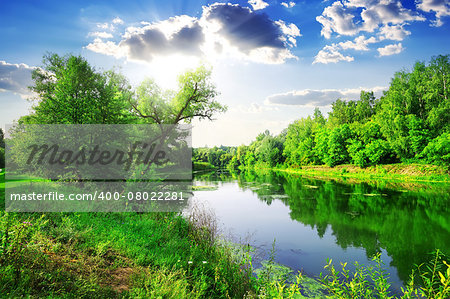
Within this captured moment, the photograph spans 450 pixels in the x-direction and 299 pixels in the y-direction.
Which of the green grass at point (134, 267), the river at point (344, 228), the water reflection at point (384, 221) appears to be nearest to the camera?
the green grass at point (134, 267)

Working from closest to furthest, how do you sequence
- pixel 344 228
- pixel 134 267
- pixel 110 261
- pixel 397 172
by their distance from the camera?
pixel 134 267, pixel 110 261, pixel 344 228, pixel 397 172

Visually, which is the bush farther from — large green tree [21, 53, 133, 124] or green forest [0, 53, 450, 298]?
large green tree [21, 53, 133, 124]

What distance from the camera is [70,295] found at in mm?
3598

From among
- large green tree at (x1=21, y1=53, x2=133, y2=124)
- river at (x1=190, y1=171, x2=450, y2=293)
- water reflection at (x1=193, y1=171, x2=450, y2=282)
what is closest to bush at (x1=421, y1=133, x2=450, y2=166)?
water reflection at (x1=193, y1=171, x2=450, y2=282)

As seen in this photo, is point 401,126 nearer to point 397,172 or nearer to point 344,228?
point 397,172

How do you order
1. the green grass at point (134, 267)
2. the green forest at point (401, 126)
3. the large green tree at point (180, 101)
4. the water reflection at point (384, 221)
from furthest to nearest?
the green forest at point (401, 126)
the large green tree at point (180, 101)
the water reflection at point (384, 221)
the green grass at point (134, 267)

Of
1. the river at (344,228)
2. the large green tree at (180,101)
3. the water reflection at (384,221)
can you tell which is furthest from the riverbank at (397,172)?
the large green tree at (180,101)

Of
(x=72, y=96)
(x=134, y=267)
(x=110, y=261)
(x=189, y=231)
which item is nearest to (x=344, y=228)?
(x=189, y=231)

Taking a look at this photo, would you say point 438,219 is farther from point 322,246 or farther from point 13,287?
point 13,287

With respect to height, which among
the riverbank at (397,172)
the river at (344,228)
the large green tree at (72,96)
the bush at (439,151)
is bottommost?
the river at (344,228)

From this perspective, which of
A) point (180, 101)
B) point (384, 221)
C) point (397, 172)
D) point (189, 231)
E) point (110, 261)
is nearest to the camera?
point (110, 261)

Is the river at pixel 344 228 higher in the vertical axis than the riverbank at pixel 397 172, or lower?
lower

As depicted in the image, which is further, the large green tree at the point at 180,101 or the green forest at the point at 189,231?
the large green tree at the point at 180,101

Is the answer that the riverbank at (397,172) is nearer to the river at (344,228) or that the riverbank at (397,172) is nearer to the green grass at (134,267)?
the river at (344,228)
